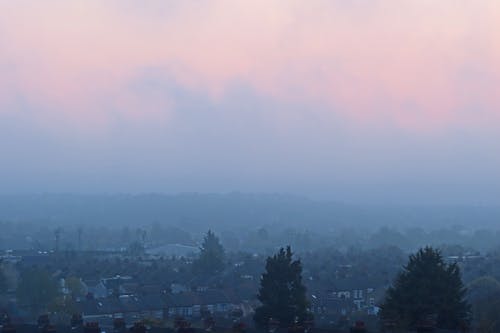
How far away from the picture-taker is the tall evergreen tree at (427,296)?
2966 centimetres

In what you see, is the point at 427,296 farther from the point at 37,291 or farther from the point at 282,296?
the point at 37,291

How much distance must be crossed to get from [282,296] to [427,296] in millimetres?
4863

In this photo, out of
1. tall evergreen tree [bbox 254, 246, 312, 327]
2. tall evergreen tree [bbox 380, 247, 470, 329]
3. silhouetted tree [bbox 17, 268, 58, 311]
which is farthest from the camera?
silhouetted tree [bbox 17, 268, 58, 311]

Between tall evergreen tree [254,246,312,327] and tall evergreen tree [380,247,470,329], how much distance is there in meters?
2.87

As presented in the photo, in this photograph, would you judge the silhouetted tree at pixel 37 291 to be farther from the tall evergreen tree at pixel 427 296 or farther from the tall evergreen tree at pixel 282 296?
the tall evergreen tree at pixel 427 296

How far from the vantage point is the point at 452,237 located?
163 meters

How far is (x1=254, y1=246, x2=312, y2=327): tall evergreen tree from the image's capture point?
1261 inches

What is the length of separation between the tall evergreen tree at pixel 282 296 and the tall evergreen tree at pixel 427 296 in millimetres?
2867

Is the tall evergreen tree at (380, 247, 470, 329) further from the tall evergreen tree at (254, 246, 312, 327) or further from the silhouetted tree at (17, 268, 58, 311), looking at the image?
the silhouetted tree at (17, 268, 58, 311)

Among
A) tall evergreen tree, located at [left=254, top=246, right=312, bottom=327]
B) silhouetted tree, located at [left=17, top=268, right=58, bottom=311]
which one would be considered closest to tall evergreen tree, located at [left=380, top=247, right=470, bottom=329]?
tall evergreen tree, located at [left=254, top=246, right=312, bottom=327]

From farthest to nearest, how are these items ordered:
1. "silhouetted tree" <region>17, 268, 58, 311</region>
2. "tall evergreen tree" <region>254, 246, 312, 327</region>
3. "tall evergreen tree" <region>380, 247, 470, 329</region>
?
"silhouetted tree" <region>17, 268, 58, 311</region> < "tall evergreen tree" <region>254, 246, 312, 327</region> < "tall evergreen tree" <region>380, 247, 470, 329</region>

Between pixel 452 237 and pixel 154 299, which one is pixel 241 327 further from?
pixel 452 237

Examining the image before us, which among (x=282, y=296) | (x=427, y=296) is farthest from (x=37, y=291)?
(x=427, y=296)

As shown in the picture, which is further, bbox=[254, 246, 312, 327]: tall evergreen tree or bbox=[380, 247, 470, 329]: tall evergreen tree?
bbox=[254, 246, 312, 327]: tall evergreen tree
